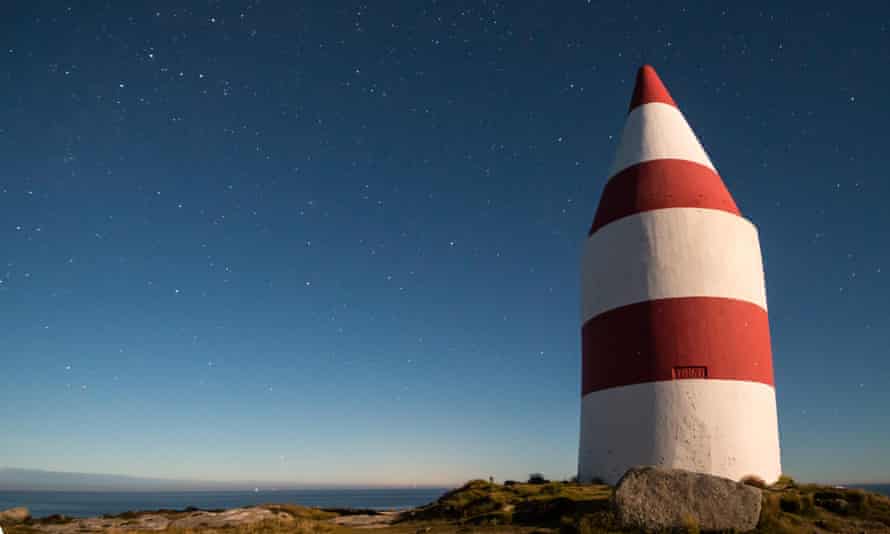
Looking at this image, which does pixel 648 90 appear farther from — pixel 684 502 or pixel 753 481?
pixel 684 502

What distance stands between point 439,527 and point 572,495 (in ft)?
9.70

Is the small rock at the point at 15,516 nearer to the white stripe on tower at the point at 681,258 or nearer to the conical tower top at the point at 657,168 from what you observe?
the white stripe on tower at the point at 681,258

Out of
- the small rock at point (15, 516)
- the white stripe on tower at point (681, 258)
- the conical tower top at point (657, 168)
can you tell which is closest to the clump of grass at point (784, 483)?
the white stripe on tower at point (681, 258)

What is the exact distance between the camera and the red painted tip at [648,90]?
18.8 metres

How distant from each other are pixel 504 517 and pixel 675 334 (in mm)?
6225

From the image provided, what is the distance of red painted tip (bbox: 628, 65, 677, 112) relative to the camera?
61.6 ft

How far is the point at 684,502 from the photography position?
955 centimetres

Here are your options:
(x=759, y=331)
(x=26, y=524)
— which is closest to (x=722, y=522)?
(x=759, y=331)

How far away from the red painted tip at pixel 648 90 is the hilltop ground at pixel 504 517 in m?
11.7

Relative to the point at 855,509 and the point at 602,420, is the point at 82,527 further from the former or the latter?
the point at 855,509

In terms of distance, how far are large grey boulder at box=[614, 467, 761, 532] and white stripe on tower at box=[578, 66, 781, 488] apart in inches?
166

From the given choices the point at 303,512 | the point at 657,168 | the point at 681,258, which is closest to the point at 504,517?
the point at 303,512

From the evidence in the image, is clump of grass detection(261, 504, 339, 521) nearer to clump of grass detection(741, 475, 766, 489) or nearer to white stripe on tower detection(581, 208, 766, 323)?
white stripe on tower detection(581, 208, 766, 323)

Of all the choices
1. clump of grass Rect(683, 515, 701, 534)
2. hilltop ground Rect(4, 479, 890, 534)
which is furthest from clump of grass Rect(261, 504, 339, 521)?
clump of grass Rect(683, 515, 701, 534)
